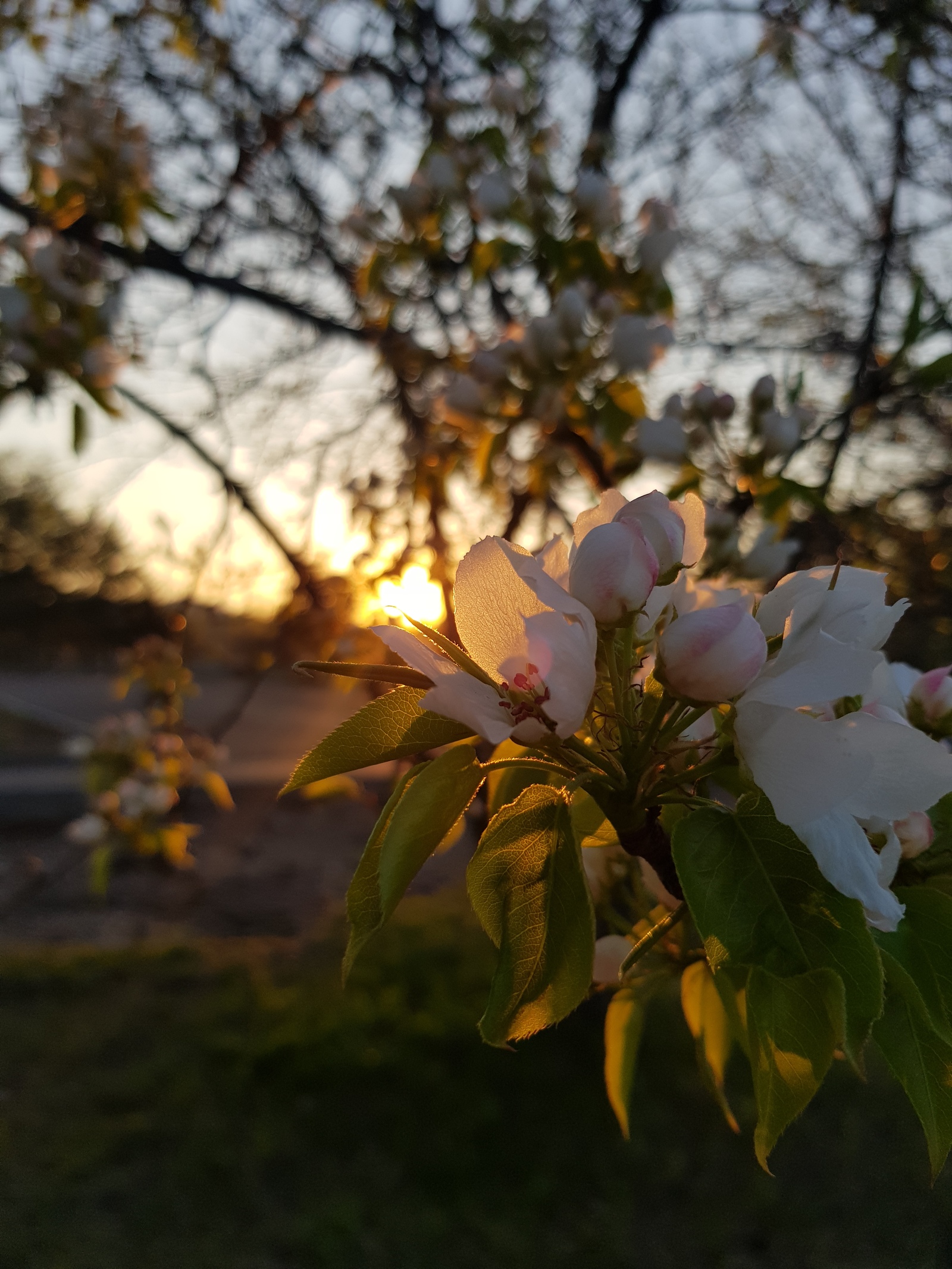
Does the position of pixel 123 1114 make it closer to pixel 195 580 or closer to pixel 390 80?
pixel 195 580

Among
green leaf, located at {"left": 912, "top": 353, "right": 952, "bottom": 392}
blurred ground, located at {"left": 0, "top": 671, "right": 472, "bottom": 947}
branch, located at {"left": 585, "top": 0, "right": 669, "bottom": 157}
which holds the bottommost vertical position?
blurred ground, located at {"left": 0, "top": 671, "right": 472, "bottom": 947}

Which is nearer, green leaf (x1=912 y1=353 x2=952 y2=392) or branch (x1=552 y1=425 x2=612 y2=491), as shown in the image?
green leaf (x1=912 y1=353 x2=952 y2=392)

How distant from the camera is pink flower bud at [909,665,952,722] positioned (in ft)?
1.71

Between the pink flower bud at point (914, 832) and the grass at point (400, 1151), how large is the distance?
4.65 feet

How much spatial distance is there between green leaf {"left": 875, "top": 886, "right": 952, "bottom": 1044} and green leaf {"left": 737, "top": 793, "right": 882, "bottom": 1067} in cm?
6

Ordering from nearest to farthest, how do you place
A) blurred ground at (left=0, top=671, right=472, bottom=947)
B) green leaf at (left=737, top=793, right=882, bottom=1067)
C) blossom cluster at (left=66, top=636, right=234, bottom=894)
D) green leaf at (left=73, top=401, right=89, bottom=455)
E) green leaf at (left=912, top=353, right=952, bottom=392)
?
green leaf at (left=737, top=793, right=882, bottom=1067), green leaf at (left=912, top=353, right=952, bottom=392), green leaf at (left=73, top=401, right=89, bottom=455), blossom cluster at (left=66, top=636, right=234, bottom=894), blurred ground at (left=0, top=671, right=472, bottom=947)

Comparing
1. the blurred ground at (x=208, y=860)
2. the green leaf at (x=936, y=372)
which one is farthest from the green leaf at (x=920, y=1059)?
the blurred ground at (x=208, y=860)

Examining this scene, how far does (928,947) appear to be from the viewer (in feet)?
1.28

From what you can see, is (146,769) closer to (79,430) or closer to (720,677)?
(79,430)

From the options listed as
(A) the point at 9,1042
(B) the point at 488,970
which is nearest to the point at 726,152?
(B) the point at 488,970

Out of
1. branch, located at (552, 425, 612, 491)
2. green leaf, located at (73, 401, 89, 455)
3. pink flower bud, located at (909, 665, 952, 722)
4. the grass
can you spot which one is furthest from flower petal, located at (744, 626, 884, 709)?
the grass

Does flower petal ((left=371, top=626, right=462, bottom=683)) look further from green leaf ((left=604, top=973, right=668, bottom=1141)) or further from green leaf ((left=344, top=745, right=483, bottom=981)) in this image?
green leaf ((left=604, top=973, right=668, bottom=1141))

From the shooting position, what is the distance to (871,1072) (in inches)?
83.0

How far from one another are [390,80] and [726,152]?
1.10 meters
